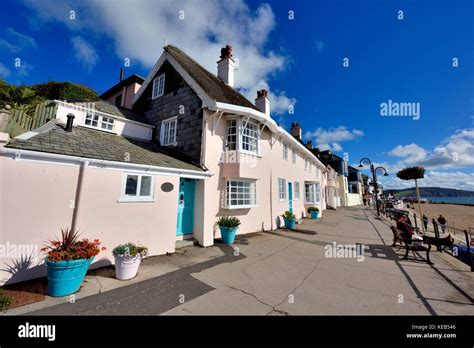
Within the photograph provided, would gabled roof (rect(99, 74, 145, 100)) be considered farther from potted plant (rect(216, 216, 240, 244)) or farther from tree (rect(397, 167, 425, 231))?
tree (rect(397, 167, 425, 231))

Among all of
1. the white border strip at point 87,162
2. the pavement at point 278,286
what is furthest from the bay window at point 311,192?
the white border strip at point 87,162

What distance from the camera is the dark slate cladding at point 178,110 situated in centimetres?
934

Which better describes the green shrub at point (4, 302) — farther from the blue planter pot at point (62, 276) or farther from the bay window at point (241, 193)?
the bay window at point (241, 193)

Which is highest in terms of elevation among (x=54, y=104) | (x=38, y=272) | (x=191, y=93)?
(x=191, y=93)

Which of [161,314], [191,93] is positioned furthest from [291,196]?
[161,314]

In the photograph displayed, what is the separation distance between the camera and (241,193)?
10.1m

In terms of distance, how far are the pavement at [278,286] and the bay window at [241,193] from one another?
261cm

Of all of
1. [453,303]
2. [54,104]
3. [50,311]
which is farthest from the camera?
[54,104]

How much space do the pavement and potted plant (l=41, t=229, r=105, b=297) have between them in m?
0.21

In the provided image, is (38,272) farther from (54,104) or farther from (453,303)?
(453,303)

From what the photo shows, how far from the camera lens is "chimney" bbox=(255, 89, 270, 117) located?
13430mm

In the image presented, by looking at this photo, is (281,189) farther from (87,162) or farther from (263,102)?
(87,162)
